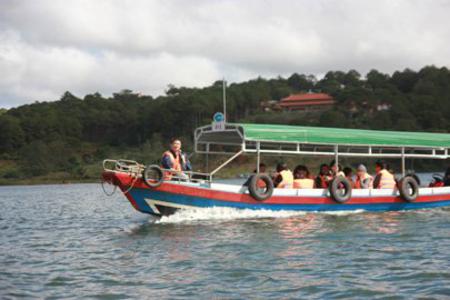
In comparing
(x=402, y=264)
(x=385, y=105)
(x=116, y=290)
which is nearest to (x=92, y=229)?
(x=116, y=290)

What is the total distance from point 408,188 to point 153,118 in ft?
312

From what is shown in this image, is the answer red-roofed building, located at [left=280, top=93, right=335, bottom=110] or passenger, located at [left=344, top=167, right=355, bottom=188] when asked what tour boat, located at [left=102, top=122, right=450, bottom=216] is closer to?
passenger, located at [left=344, top=167, right=355, bottom=188]

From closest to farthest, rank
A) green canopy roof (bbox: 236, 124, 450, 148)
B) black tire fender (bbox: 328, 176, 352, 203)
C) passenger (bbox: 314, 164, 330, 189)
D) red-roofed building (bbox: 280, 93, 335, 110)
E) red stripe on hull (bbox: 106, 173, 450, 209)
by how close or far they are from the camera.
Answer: red stripe on hull (bbox: 106, 173, 450, 209) < green canopy roof (bbox: 236, 124, 450, 148) < black tire fender (bbox: 328, 176, 352, 203) < passenger (bbox: 314, 164, 330, 189) < red-roofed building (bbox: 280, 93, 335, 110)

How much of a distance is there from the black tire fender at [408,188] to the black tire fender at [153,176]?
25.4 ft

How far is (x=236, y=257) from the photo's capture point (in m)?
12.0

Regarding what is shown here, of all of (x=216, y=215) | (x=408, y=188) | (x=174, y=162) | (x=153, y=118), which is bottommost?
(x=216, y=215)

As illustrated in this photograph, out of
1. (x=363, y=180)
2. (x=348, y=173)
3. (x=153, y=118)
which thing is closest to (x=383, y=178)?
(x=363, y=180)

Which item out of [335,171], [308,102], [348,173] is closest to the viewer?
[335,171]

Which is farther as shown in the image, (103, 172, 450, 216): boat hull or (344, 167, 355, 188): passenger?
(344, 167, 355, 188): passenger

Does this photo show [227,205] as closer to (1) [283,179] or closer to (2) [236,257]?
(1) [283,179]

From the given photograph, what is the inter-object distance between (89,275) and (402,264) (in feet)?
17.6

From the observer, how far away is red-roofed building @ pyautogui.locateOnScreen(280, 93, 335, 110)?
13062 cm

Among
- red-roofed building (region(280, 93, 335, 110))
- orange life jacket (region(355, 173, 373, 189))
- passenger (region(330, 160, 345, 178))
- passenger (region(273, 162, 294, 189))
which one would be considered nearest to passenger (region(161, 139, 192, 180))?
passenger (region(273, 162, 294, 189))

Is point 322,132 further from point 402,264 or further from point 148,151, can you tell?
point 148,151
